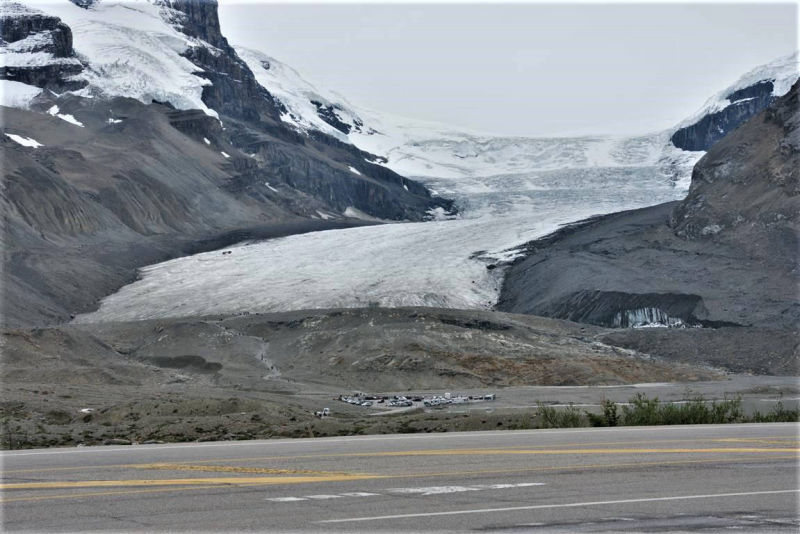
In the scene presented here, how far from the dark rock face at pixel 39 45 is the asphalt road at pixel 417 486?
459ft

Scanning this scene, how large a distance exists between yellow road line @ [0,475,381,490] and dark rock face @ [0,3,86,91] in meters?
143

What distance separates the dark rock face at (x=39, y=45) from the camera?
146250 millimetres

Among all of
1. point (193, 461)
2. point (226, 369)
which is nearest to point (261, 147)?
point (226, 369)

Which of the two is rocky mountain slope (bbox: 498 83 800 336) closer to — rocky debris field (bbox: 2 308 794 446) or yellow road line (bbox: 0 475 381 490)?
rocky debris field (bbox: 2 308 794 446)

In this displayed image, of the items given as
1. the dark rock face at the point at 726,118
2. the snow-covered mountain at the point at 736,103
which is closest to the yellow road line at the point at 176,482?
the snow-covered mountain at the point at 736,103

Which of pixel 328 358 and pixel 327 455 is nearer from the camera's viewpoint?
pixel 327 455

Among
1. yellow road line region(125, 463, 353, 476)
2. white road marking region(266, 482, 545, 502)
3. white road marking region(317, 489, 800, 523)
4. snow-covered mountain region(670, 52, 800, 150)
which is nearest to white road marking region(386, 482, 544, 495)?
white road marking region(266, 482, 545, 502)

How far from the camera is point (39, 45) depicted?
15075cm

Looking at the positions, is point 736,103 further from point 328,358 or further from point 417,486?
point 417,486

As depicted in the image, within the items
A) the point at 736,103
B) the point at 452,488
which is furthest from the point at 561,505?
the point at 736,103

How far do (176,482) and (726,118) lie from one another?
181190 mm

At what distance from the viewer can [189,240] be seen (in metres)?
100

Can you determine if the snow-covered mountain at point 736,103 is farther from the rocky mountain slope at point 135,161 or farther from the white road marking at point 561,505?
the white road marking at point 561,505

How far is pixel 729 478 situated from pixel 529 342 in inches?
1767
